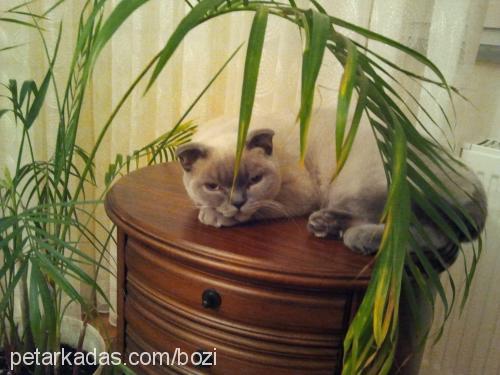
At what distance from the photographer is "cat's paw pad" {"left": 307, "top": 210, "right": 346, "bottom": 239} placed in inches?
27.8

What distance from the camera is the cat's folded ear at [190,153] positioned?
72 cm

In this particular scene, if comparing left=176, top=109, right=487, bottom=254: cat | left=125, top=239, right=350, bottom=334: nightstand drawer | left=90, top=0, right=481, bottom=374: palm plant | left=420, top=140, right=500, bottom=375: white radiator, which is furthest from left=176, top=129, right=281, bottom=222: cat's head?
left=420, top=140, right=500, bottom=375: white radiator

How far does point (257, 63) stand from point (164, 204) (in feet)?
1.53

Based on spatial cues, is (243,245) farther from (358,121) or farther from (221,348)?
(358,121)

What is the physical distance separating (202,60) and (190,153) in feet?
1.74

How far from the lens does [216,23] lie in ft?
3.84

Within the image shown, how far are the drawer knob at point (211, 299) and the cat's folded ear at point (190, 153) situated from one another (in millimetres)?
221

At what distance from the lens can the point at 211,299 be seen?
2.13ft

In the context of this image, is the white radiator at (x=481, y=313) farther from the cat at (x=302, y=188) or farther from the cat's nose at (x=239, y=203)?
the cat's nose at (x=239, y=203)

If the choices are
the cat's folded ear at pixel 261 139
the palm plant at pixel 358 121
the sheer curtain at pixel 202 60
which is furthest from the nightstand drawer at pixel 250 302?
the sheer curtain at pixel 202 60

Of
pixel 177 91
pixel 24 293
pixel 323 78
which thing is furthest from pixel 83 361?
pixel 323 78

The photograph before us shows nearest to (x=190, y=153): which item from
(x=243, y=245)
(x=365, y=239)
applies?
(x=243, y=245)

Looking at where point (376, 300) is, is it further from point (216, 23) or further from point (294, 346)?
point (216, 23)

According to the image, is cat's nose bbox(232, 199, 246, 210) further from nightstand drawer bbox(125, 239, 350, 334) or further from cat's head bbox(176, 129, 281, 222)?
nightstand drawer bbox(125, 239, 350, 334)
